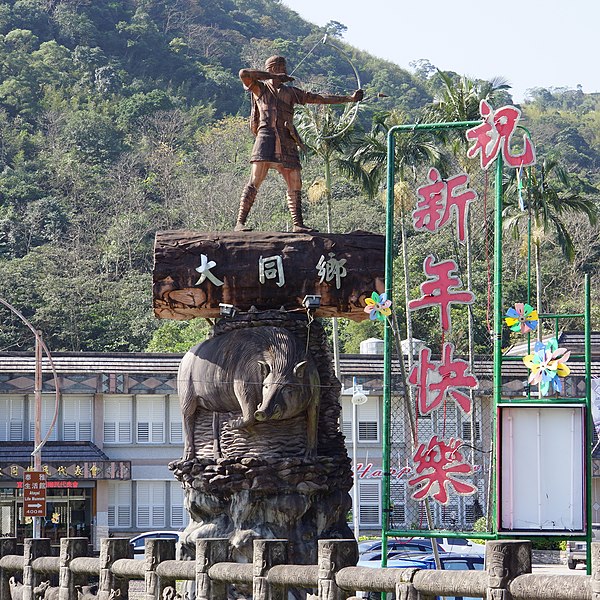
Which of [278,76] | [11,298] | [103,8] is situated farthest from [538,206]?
[103,8]

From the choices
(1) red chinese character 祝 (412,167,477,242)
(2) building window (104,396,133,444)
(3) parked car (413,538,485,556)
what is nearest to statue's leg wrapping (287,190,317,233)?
(1) red chinese character 祝 (412,167,477,242)

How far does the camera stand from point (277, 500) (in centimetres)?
1320

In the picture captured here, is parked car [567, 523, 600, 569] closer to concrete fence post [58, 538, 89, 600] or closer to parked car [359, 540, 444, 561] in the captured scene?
parked car [359, 540, 444, 561]

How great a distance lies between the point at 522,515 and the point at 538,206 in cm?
1927

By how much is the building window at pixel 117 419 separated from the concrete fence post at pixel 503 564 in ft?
94.9

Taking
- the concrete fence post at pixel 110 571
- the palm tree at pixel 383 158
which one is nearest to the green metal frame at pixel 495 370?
the concrete fence post at pixel 110 571

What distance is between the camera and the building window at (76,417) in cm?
3622

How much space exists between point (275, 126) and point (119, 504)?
23.9m

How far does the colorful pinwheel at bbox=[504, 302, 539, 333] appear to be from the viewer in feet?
41.4

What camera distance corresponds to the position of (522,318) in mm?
12609

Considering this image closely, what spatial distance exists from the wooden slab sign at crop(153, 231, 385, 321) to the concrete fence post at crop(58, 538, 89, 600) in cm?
243

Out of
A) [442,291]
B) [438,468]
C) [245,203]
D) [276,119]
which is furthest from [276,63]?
[438,468]

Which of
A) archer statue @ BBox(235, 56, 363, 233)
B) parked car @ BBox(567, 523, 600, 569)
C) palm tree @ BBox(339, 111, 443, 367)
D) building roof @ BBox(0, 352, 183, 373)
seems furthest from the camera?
building roof @ BBox(0, 352, 183, 373)

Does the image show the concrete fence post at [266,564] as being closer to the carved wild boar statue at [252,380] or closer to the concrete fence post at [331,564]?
the concrete fence post at [331,564]
